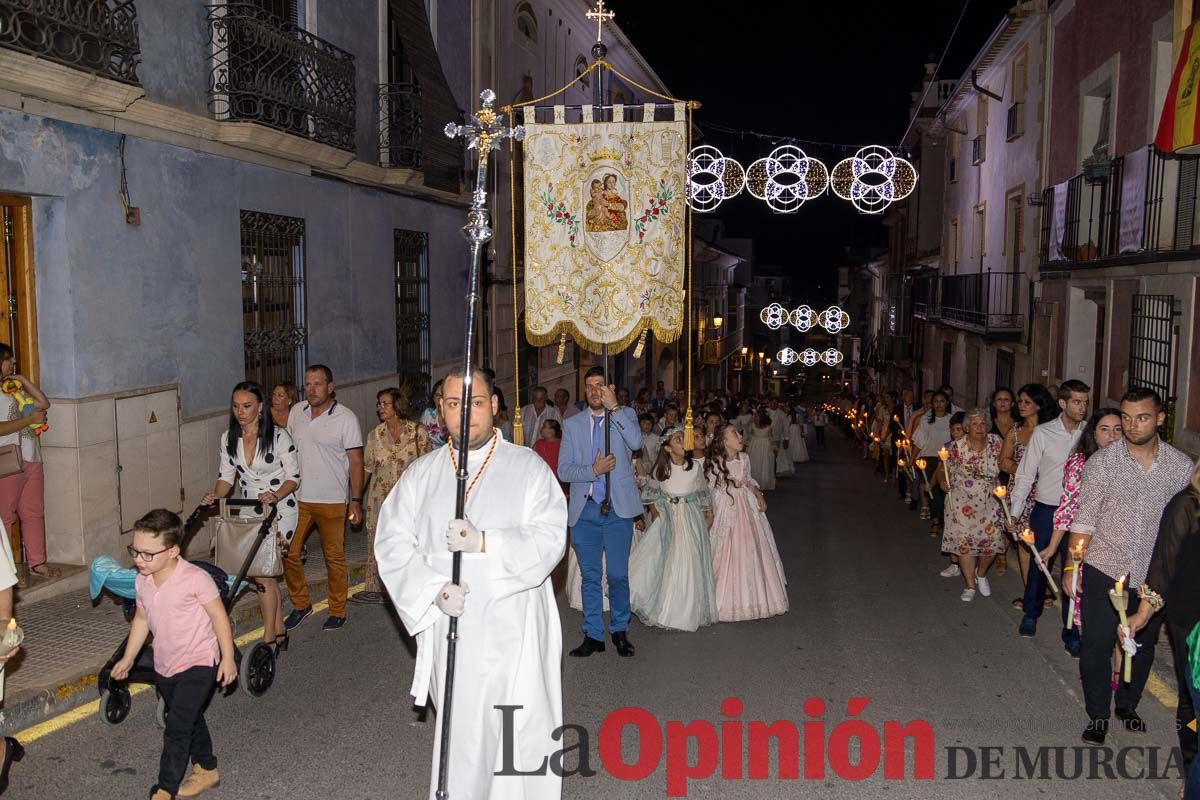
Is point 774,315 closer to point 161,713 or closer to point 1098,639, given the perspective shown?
point 1098,639

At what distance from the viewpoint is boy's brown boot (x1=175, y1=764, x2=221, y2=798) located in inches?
214

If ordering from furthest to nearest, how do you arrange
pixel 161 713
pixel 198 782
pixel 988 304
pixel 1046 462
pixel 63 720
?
pixel 988 304 < pixel 1046 462 < pixel 63 720 < pixel 161 713 < pixel 198 782

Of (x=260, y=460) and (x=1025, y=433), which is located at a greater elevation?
(x=260, y=460)

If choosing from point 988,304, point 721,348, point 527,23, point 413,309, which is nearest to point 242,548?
point 413,309

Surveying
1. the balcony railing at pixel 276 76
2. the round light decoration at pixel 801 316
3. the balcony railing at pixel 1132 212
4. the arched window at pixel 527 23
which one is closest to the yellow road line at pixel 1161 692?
the balcony railing at pixel 1132 212

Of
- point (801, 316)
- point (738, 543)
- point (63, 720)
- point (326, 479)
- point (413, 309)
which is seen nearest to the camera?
point (63, 720)

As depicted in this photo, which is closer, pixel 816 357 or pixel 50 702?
pixel 50 702

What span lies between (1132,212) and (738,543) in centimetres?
717

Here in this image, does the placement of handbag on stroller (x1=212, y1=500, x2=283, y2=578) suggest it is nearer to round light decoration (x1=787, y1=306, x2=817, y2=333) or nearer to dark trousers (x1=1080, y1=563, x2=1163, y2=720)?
dark trousers (x1=1080, y1=563, x2=1163, y2=720)

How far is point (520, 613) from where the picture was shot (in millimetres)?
4938

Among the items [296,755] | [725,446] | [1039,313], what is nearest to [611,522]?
[725,446]

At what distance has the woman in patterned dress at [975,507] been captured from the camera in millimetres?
9969

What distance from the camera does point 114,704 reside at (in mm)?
6191

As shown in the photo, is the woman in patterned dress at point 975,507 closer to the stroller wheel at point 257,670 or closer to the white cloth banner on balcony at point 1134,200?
the white cloth banner on balcony at point 1134,200
